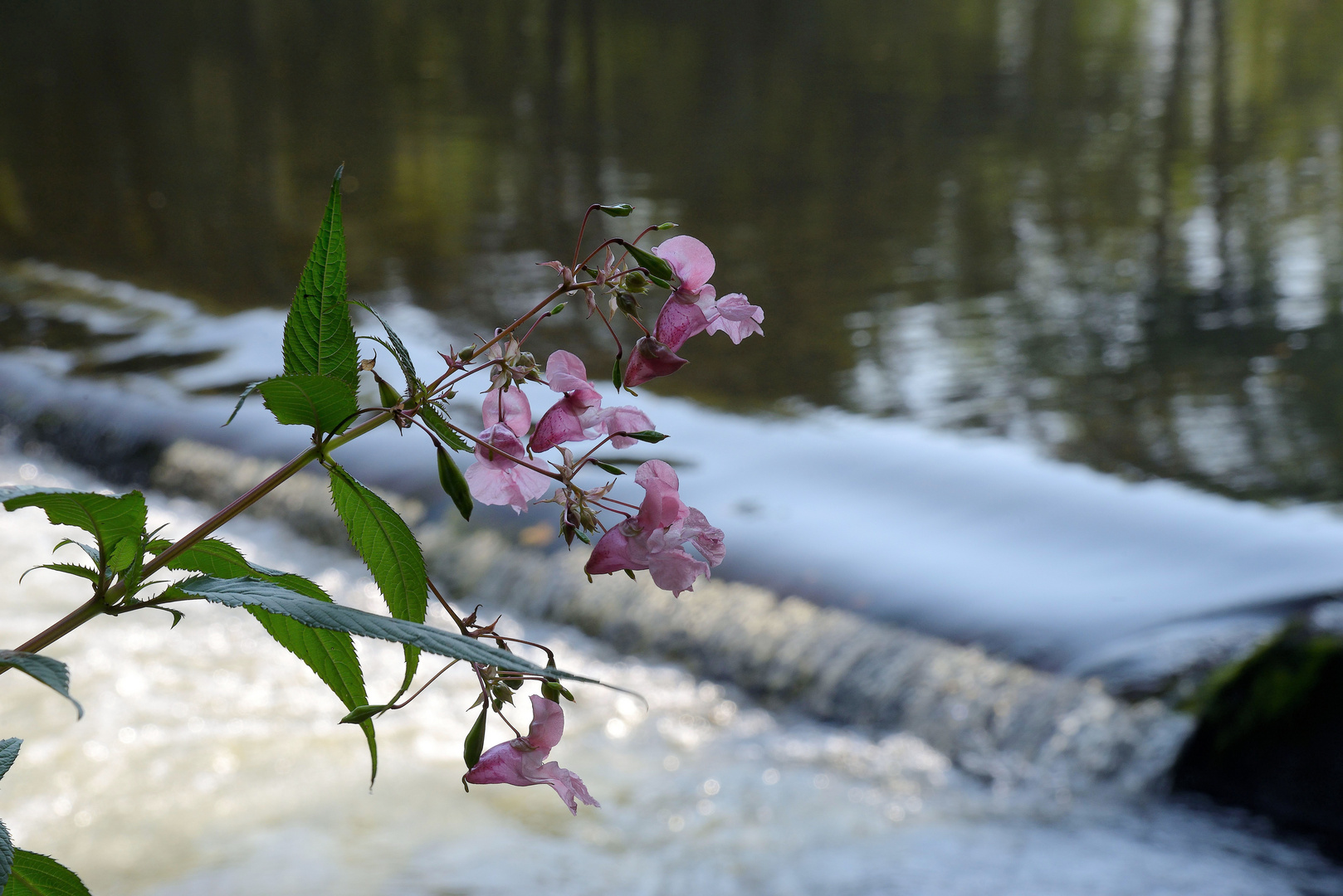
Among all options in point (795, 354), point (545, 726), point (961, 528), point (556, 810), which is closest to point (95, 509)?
point (545, 726)

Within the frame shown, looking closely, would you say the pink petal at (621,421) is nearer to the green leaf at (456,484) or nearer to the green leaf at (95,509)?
the green leaf at (456,484)

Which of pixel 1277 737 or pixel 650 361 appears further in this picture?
pixel 1277 737

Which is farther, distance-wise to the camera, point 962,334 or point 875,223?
point 875,223

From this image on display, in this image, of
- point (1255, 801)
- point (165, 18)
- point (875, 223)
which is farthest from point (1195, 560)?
point (165, 18)

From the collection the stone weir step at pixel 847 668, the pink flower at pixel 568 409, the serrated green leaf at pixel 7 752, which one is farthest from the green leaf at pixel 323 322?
the stone weir step at pixel 847 668

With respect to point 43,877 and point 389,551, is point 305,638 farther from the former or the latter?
point 43,877

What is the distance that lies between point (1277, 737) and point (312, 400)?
11.4 feet

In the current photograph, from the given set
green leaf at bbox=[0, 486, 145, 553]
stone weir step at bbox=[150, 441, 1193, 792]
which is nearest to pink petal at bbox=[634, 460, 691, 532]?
green leaf at bbox=[0, 486, 145, 553]

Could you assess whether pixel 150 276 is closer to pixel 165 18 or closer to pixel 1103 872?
pixel 1103 872

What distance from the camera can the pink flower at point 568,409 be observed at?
2.31 ft

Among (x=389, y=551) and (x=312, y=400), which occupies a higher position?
(x=312, y=400)

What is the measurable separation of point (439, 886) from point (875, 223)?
21.9 feet

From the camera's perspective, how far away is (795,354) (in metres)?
6.54

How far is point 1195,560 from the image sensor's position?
4.19 m
